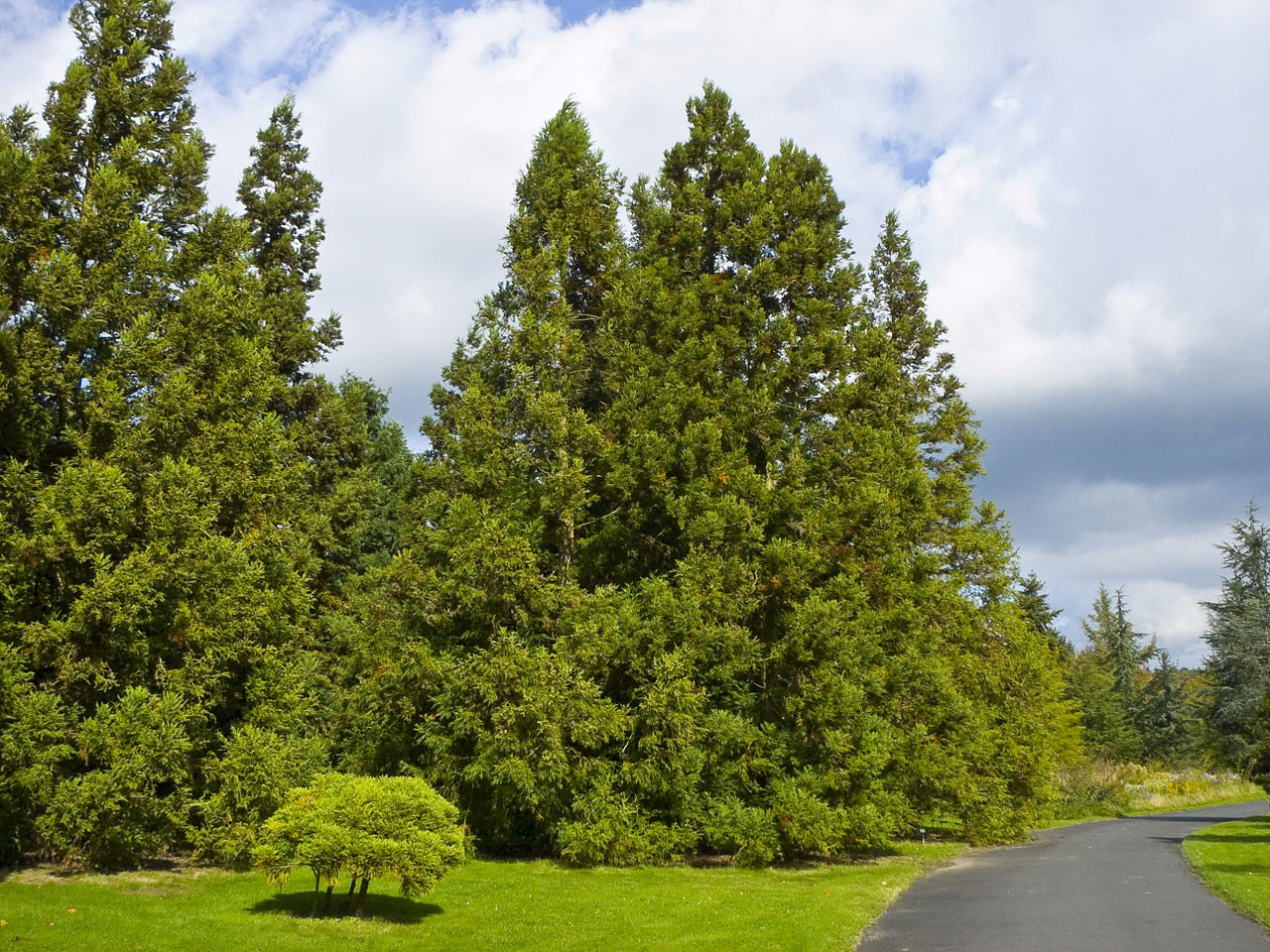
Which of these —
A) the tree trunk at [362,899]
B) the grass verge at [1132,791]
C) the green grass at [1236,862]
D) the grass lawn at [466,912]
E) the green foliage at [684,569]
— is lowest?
the grass verge at [1132,791]

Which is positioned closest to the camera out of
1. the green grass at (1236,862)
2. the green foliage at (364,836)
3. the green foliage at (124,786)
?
the green foliage at (364,836)

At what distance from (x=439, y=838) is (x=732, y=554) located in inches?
402

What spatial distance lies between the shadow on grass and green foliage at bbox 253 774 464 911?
0.35m

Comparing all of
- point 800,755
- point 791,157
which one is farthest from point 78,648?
point 791,157

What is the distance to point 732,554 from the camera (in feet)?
65.8

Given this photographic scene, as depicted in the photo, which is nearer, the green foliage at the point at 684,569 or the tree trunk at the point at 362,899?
the tree trunk at the point at 362,899

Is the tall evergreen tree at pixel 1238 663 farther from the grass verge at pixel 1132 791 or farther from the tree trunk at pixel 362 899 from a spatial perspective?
the tree trunk at pixel 362 899

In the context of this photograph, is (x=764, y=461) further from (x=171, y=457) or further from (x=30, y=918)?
(x=30, y=918)

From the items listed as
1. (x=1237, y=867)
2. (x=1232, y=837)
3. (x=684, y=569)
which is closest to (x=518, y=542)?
(x=684, y=569)

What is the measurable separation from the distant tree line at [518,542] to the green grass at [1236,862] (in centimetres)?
486

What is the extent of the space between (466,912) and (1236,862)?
51.0 ft

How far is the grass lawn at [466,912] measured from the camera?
10.3 m

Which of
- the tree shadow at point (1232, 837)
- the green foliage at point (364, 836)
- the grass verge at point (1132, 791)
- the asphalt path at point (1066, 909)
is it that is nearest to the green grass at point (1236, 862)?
the tree shadow at point (1232, 837)

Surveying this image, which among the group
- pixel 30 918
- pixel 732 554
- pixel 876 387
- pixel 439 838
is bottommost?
pixel 30 918
